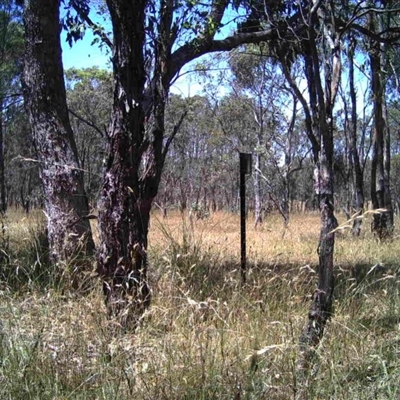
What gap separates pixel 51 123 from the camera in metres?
5.68

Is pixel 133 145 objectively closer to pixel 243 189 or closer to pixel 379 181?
pixel 243 189

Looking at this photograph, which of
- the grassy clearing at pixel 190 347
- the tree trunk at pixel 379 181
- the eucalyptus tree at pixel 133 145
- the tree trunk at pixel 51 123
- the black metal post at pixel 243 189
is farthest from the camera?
the tree trunk at pixel 379 181

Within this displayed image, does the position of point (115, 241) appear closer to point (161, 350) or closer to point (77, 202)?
point (161, 350)

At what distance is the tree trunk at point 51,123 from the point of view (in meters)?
5.48

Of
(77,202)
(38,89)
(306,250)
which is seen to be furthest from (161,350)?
(306,250)

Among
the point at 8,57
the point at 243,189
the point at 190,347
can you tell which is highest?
the point at 8,57

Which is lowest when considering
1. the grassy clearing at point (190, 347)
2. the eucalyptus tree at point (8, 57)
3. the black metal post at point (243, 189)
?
the grassy clearing at point (190, 347)

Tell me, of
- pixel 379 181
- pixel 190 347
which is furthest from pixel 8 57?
pixel 190 347

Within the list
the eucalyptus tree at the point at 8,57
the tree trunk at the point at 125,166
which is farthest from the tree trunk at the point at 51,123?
the eucalyptus tree at the point at 8,57

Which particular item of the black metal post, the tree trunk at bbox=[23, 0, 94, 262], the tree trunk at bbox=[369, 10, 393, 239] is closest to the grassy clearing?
the black metal post

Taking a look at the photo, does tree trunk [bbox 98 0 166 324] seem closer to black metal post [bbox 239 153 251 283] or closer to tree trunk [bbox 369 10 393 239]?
black metal post [bbox 239 153 251 283]

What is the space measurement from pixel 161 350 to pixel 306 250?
568 cm

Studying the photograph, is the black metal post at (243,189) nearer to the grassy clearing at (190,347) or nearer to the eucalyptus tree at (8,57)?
the grassy clearing at (190,347)

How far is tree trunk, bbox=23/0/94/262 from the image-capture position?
548cm
